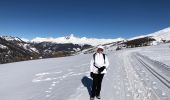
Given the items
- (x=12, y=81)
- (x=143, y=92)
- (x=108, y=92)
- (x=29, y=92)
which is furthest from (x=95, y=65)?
(x=12, y=81)

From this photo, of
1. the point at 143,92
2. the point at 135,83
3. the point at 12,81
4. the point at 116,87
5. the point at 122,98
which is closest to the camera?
the point at 122,98

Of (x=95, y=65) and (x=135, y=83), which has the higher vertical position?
(x=95, y=65)

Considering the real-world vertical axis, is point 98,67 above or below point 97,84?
above

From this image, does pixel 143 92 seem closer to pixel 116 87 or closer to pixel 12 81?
pixel 116 87

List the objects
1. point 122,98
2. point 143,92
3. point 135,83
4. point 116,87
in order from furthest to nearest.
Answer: point 135,83 < point 116,87 < point 143,92 < point 122,98

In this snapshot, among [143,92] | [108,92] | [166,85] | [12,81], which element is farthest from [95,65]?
[12,81]

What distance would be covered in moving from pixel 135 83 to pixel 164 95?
9.70 feet

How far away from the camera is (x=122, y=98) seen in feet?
33.1

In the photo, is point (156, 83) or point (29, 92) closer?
point (29, 92)

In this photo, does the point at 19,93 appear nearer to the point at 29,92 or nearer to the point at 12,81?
the point at 29,92

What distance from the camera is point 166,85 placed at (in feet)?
42.5

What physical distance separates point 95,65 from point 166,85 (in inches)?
171

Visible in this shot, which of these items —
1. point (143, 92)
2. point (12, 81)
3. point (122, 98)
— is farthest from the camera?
point (12, 81)

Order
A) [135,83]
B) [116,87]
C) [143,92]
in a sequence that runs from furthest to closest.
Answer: [135,83], [116,87], [143,92]
